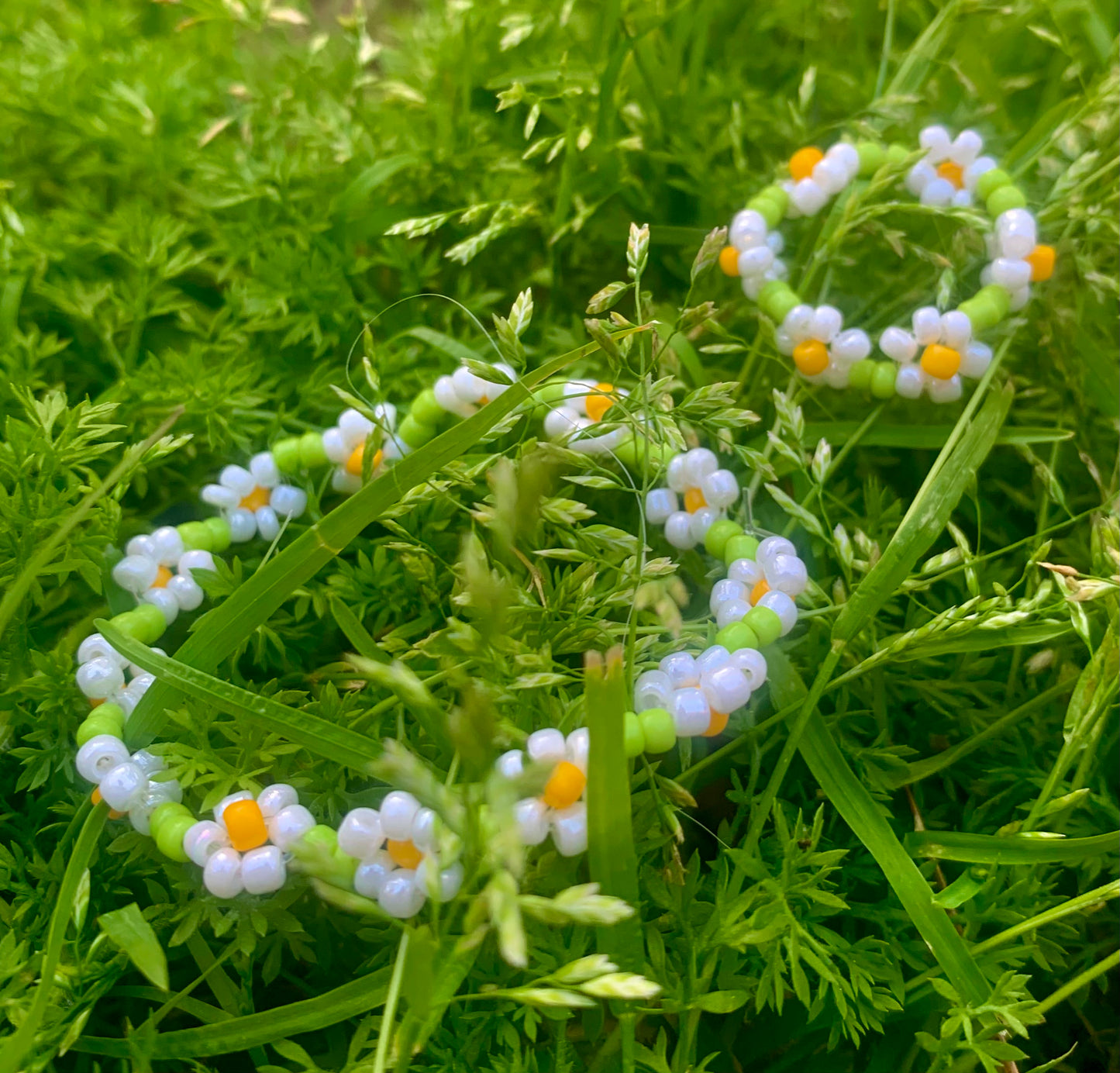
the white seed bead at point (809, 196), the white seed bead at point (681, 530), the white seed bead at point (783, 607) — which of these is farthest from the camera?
the white seed bead at point (809, 196)

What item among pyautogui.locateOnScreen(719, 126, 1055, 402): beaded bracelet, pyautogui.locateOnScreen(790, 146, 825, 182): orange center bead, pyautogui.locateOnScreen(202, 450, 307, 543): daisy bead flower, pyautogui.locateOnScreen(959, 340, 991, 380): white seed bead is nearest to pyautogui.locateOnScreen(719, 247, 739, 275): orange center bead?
pyautogui.locateOnScreen(719, 126, 1055, 402): beaded bracelet

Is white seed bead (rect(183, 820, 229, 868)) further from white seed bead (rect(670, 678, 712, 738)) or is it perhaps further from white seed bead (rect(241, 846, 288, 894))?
white seed bead (rect(670, 678, 712, 738))

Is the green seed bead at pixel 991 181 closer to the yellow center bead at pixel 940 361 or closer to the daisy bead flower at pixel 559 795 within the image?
A: the yellow center bead at pixel 940 361

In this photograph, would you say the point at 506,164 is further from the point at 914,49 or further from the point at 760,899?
the point at 760,899

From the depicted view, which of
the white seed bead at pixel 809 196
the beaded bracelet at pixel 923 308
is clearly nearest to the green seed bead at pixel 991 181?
the beaded bracelet at pixel 923 308

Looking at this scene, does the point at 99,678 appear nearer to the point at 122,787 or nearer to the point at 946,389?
the point at 122,787

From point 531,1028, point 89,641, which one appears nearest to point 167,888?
point 89,641
